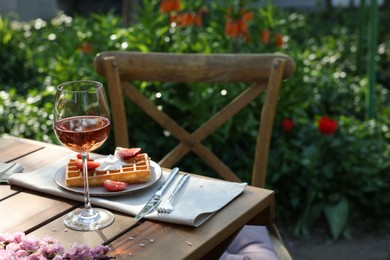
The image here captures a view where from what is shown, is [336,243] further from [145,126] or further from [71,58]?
[71,58]

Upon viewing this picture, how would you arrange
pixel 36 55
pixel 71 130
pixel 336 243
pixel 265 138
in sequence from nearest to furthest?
pixel 71 130 → pixel 265 138 → pixel 336 243 → pixel 36 55

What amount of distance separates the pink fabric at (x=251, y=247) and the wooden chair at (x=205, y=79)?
14 cm

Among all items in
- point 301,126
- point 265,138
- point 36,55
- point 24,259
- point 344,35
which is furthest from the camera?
point 344,35

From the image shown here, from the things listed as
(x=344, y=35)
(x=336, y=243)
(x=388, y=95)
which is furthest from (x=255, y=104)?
(x=344, y=35)

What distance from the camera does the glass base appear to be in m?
1.57

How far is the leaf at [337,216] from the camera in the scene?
3.56m

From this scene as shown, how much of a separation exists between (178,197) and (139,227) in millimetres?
164

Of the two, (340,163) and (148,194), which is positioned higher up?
(148,194)

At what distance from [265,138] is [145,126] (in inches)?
52.9

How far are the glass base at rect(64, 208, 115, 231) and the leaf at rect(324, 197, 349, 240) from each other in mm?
2145

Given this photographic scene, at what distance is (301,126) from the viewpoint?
3830mm

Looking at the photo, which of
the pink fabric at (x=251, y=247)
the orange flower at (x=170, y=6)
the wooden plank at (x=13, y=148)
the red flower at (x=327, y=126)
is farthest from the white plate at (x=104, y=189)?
the orange flower at (x=170, y=6)

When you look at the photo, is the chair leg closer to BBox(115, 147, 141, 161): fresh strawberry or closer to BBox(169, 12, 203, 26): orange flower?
BBox(115, 147, 141, 161): fresh strawberry

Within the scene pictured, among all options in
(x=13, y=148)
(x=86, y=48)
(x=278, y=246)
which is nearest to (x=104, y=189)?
(x=13, y=148)
